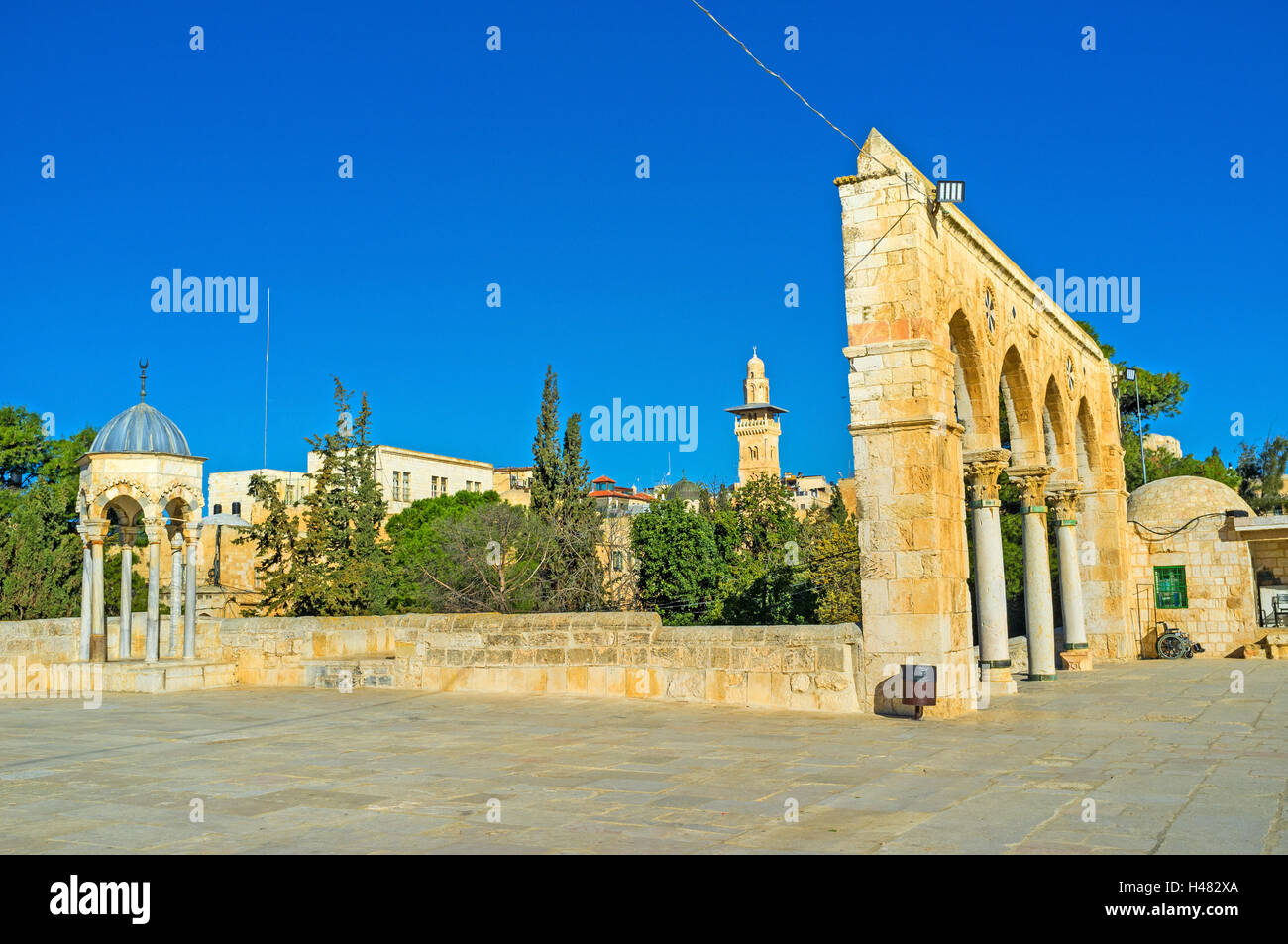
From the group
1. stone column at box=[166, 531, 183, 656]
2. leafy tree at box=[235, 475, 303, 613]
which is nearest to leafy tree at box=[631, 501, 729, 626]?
leafy tree at box=[235, 475, 303, 613]

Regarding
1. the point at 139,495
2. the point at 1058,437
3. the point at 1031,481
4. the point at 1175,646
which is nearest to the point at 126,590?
the point at 139,495

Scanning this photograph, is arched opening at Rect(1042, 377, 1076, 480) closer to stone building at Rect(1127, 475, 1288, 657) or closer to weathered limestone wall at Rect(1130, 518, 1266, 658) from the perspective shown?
stone building at Rect(1127, 475, 1288, 657)

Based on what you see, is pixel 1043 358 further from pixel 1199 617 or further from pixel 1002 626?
pixel 1199 617

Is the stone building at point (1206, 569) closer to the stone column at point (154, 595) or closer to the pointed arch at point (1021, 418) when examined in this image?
the pointed arch at point (1021, 418)

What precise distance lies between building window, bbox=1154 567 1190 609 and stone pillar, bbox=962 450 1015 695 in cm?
858

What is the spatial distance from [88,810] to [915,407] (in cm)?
802

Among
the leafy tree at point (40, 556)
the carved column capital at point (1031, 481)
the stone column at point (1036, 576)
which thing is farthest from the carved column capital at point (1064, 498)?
the leafy tree at point (40, 556)

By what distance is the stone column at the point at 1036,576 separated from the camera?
49.4 ft

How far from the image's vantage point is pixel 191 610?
1470 cm

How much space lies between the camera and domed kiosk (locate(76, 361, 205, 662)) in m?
14.4

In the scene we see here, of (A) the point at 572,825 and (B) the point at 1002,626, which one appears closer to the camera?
(A) the point at 572,825

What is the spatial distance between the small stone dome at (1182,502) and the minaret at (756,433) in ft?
238
